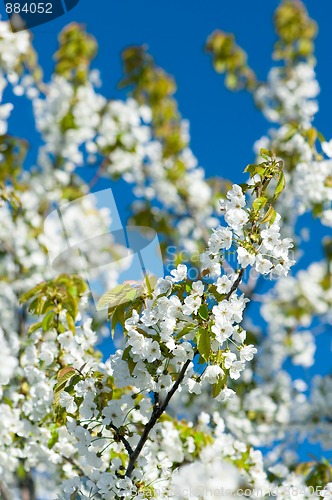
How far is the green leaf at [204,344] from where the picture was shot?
194cm

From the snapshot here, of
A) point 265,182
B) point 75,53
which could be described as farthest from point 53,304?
point 75,53

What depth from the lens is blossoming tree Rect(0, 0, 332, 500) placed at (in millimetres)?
2051

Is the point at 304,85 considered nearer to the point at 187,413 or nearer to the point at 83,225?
the point at 83,225

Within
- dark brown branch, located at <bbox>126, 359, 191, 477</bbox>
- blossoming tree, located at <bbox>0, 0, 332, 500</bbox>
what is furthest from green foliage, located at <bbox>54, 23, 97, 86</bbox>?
dark brown branch, located at <bbox>126, 359, 191, 477</bbox>

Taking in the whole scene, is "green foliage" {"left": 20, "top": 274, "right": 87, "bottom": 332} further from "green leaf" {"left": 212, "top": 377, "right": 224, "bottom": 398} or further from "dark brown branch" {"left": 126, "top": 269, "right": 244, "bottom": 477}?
"green leaf" {"left": 212, "top": 377, "right": 224, "bottom": 398}

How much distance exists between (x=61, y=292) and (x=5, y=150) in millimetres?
1880

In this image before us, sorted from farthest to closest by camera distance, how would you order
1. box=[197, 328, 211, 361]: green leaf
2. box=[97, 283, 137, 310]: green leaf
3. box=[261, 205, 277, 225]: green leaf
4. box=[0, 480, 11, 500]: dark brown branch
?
box=[0, 480, 11, 500]: dark brown branch
box=[97, 283, 137, 310]: green leaf
box=[261, 205, 277, 225]: green leaf
box=[197, 328, 211, 361]: green leaf

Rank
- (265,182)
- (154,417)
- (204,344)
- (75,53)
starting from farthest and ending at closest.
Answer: (75,53) → (265,182) → (154,417) → (204,344)

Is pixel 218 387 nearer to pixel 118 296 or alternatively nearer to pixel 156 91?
pixel 118 296

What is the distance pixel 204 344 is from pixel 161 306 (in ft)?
0.62

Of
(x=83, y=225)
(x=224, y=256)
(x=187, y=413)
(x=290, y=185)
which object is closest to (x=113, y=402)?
(x=224, y=256)

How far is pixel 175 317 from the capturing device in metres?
2.02

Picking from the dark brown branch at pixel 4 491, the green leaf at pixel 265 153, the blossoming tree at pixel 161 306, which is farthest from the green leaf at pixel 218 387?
the dark brown branch at pixel 4 491

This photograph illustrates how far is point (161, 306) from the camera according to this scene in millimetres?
2016
